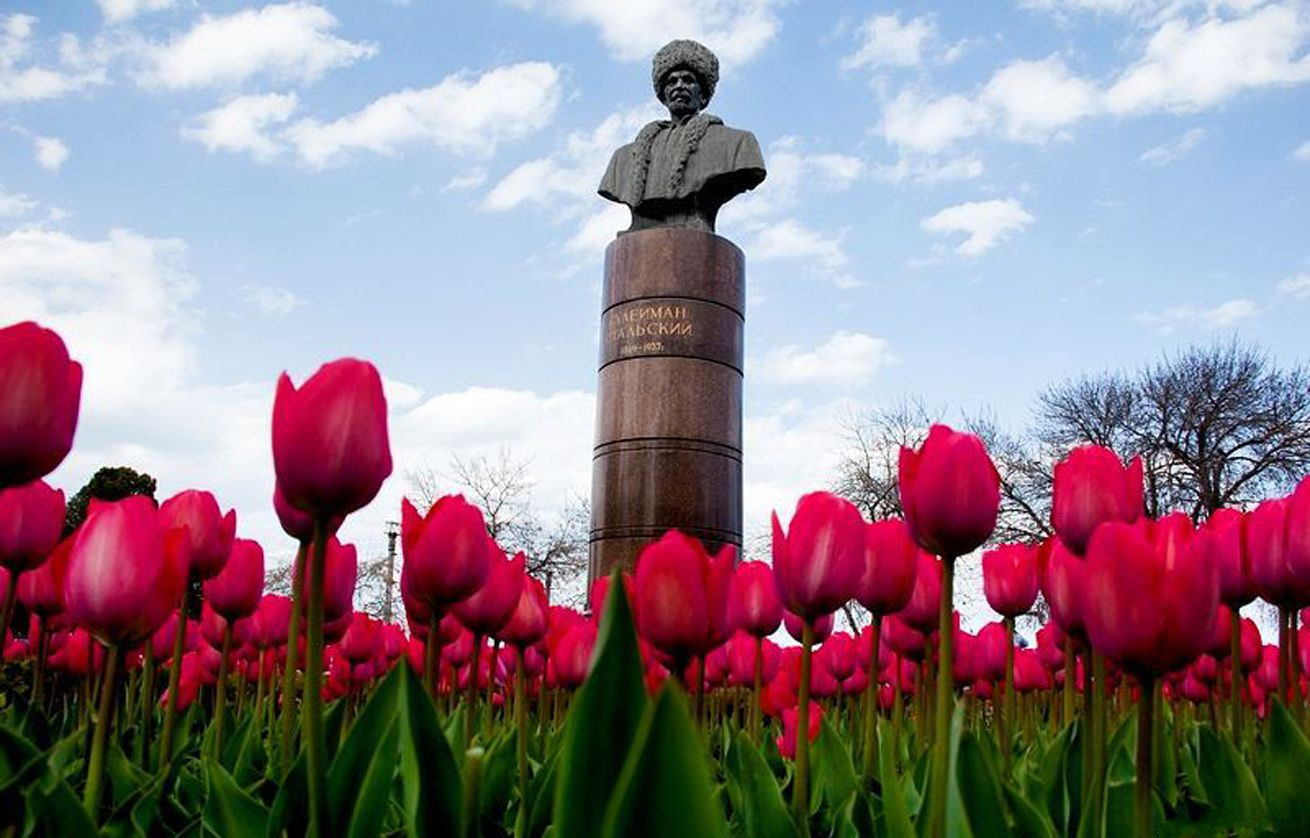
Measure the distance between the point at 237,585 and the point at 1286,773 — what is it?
124 centimetres

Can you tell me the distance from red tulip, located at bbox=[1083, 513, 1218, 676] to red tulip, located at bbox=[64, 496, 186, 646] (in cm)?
82

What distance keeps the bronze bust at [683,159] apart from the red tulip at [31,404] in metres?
9.12

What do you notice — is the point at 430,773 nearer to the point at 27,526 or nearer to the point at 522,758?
the point at 522,758

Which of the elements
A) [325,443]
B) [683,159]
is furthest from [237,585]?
[683,159]

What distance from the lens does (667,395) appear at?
9391 mm

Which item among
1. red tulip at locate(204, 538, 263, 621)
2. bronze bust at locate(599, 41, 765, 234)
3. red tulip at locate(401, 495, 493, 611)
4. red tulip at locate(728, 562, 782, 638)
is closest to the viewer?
red tulip at locate(401, 495, 493, 611)

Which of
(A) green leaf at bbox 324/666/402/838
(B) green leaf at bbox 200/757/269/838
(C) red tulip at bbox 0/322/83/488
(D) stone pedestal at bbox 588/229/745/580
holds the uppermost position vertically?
(D) stone pedestal at bbox 588/229/745/580

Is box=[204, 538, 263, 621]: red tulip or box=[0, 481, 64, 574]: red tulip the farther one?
box=[204, 538, 263, 621]: red tulip

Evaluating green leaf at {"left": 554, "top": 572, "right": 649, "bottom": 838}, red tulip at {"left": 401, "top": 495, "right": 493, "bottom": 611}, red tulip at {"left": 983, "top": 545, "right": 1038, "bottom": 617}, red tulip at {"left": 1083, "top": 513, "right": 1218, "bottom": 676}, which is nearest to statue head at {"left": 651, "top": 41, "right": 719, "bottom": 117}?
red tulip at {"left": 983, "top": 545, "right": 1038, "bottom": 617}

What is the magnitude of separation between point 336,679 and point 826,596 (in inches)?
69.8

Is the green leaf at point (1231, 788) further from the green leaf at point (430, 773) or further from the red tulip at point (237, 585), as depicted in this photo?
the red tulip at point (237, 585)

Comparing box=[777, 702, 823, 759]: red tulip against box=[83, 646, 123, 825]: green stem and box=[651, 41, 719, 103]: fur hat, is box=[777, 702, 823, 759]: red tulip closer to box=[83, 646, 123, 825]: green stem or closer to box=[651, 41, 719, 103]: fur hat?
box=[83, 646, 123, 825]: green stem

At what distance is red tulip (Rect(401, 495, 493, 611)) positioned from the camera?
3.69 feet

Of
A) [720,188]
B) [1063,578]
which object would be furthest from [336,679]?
[720,188]
